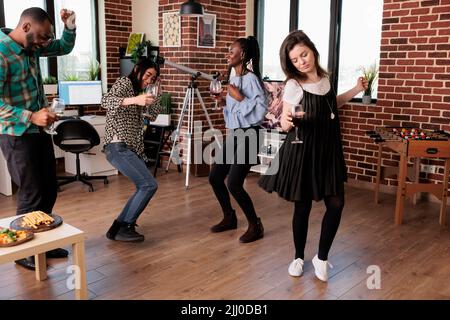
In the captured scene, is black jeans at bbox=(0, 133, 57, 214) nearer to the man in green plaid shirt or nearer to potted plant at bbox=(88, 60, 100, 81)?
the man in green plaid shirt

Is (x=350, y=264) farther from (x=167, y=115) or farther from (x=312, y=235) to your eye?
(x=167, y=115)

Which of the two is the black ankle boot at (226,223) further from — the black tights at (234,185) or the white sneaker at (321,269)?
the white sneaker at (321,269)

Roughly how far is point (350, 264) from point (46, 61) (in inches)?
174

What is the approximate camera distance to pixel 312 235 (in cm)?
358

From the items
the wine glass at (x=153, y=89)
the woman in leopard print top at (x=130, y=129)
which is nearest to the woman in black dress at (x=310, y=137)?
the wine glass at (x=153, y=89)

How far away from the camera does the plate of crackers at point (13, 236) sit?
214 cm

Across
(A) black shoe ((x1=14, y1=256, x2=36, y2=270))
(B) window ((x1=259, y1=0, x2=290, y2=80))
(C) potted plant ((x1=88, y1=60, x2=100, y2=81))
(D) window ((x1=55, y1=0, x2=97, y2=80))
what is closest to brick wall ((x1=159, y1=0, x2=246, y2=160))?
(B) window ((x1=259, y1=0, x2=290, y2=80))

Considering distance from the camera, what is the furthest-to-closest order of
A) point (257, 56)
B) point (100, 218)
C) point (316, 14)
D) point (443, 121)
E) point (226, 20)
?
1. point (226, 20)
2. point (316, 14)
3. point (443, 121)
4. point (100, 218)
5. point (257, 56)

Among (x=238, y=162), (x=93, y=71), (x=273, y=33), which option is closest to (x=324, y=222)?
(x=238, y=162)

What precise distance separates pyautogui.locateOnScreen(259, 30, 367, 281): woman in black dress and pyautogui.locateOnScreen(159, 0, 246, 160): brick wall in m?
3.09

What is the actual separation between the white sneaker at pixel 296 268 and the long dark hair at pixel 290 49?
3.71 feet

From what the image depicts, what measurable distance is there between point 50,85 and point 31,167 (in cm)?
301

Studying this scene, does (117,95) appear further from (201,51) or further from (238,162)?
(201,51)
